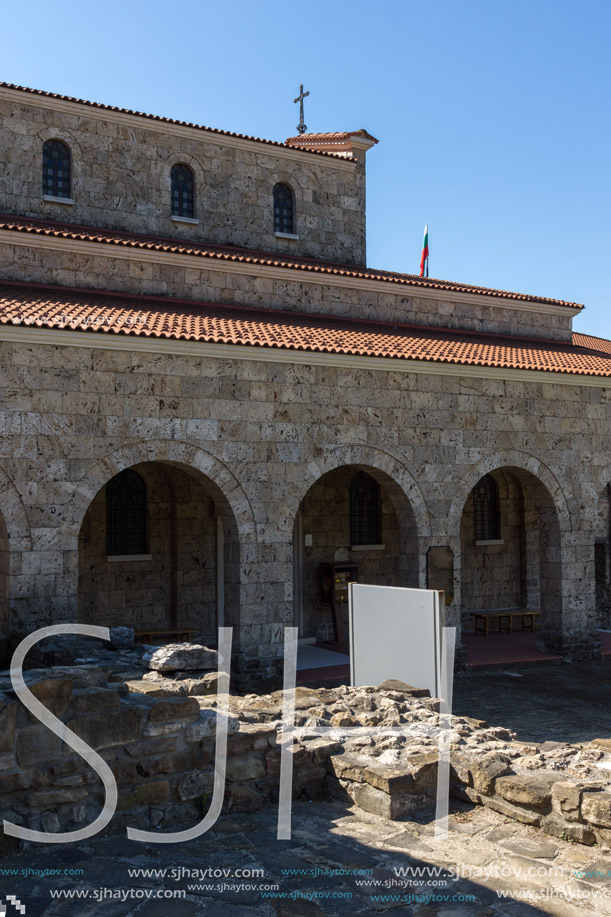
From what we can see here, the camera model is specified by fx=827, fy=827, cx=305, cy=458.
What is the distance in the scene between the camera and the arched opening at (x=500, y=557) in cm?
1692

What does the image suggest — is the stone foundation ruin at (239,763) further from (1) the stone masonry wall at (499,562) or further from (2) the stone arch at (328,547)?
(1) the stone masonry wall at (499,562)

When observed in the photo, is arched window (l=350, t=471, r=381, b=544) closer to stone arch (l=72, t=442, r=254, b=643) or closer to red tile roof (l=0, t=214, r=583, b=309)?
stone arch (l=72, t=442, r=254, b=643)

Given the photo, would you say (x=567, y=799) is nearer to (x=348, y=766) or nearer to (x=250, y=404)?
(x=348, y=766)

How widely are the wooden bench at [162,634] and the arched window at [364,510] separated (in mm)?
3895

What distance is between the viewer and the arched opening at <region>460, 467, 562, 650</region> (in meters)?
16.9

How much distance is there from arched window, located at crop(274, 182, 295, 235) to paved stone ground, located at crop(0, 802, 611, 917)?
1430 centimetres

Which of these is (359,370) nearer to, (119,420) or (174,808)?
(119,420)

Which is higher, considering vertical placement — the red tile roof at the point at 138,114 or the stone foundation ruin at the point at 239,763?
the red tile roof at the point at 138,114

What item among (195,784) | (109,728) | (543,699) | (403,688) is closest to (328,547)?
(543,699)

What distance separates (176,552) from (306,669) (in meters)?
2.97

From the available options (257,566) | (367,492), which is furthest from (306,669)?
(367,492)

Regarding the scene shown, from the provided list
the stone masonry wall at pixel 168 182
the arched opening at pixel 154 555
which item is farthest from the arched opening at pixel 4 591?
the stone masonry wall at pixel 168 182

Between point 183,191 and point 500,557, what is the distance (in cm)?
1012

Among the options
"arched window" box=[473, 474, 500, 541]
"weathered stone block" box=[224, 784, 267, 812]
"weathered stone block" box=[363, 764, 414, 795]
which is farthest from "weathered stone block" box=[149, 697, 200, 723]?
"arched window" box=[473, 474, 500, 541]
